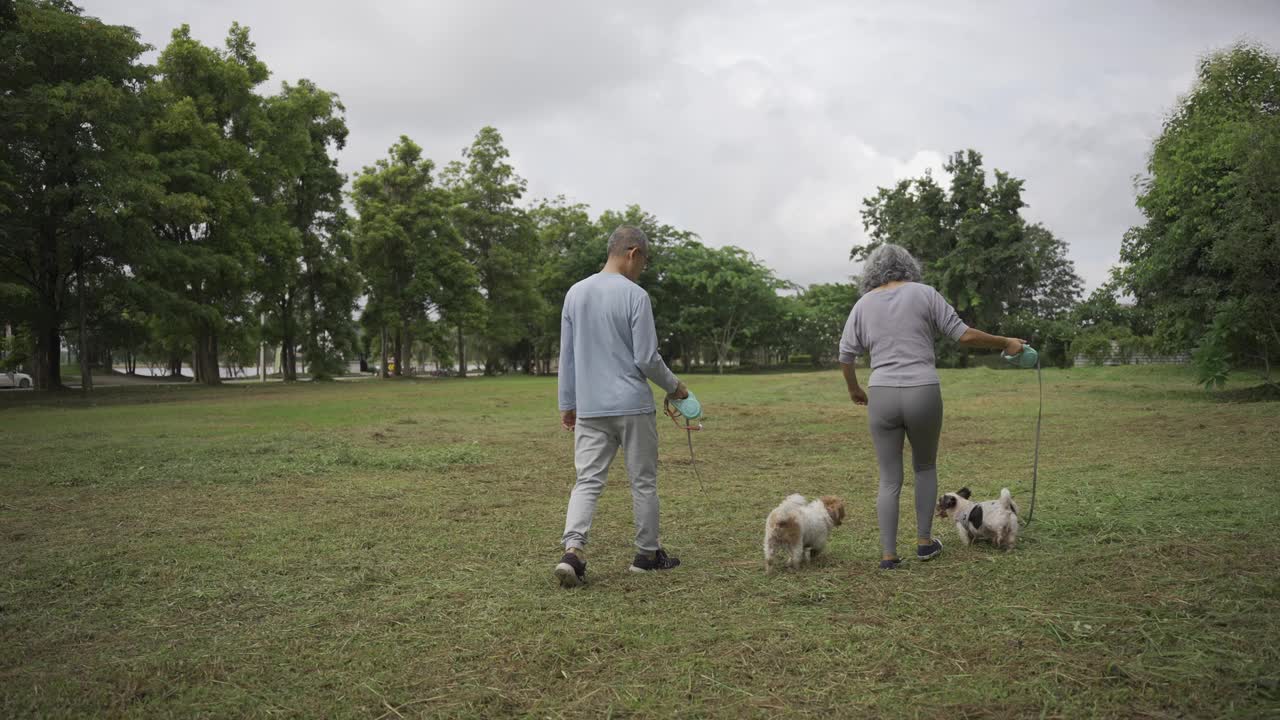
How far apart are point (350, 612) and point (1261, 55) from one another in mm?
31240

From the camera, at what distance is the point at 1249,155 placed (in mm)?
17016

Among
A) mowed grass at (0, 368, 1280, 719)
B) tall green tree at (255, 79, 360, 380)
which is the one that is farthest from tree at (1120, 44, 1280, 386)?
tall green tree at (255, 79, 360, 380)

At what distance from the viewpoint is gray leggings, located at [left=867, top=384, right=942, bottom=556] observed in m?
4.80

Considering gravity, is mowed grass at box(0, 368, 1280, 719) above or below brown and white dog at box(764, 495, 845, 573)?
below

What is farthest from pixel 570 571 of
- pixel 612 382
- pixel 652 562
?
pixel 612 382

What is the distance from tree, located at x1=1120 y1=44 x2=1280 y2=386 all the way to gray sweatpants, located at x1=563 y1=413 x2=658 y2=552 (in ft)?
54.9

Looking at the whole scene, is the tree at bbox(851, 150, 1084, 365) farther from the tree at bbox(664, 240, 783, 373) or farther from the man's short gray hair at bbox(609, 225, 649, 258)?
the man's short gray hair at bbox(609, 225, 649, 258)

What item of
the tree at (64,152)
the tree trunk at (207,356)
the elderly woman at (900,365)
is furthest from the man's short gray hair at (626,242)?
the tree trunk at (207,356)

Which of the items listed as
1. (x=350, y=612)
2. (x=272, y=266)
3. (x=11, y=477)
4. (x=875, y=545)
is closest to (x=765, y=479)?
(x=875, y=545)

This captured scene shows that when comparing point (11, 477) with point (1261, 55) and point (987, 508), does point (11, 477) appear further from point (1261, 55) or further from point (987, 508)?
point (1261, 55)

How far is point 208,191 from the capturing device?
31609mm

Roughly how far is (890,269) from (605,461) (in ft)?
6.86

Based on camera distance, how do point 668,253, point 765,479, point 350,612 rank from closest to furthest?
point 350,612 → point 765,479 → point 668,253

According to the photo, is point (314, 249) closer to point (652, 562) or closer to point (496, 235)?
point (496, 235)
